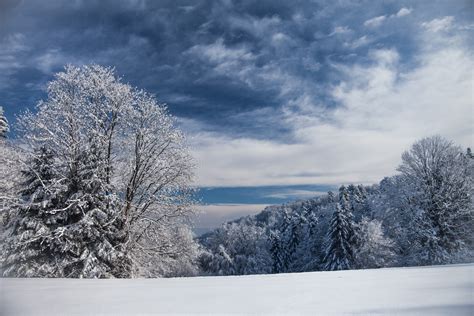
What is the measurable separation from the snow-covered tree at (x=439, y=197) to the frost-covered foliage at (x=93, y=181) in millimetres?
13161

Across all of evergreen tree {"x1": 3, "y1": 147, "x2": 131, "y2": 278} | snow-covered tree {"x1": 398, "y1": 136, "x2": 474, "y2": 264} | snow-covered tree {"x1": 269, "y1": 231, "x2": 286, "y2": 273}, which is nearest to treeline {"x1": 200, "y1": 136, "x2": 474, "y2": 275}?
snow-covered tree {"x1": 398, "y1": 136, "x2": 474, "y2": 264}

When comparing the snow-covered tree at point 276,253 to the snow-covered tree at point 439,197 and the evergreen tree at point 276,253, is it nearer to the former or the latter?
the evergreen tree at point 276,253

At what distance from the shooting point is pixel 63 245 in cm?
1030

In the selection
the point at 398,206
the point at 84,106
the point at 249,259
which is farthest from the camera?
the point at 249,259

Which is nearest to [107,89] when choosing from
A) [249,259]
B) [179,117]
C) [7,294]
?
[179,117]

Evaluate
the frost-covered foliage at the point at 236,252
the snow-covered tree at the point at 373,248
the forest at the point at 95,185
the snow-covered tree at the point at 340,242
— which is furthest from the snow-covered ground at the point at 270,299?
the frost-covered foliage at the point at 236,252

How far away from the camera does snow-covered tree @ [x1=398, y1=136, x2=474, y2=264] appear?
16.4 meters

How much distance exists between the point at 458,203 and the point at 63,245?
18.2 meters

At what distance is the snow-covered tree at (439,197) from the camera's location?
16438mm

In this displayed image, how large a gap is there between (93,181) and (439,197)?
16939mm

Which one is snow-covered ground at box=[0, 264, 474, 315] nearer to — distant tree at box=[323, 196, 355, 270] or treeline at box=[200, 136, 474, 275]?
treeline at box=[200, 136, 474, 275]

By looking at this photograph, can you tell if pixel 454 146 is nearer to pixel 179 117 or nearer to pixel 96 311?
pixel 179 117

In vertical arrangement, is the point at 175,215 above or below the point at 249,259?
above

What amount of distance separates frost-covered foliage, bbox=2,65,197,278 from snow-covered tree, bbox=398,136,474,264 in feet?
43.2
